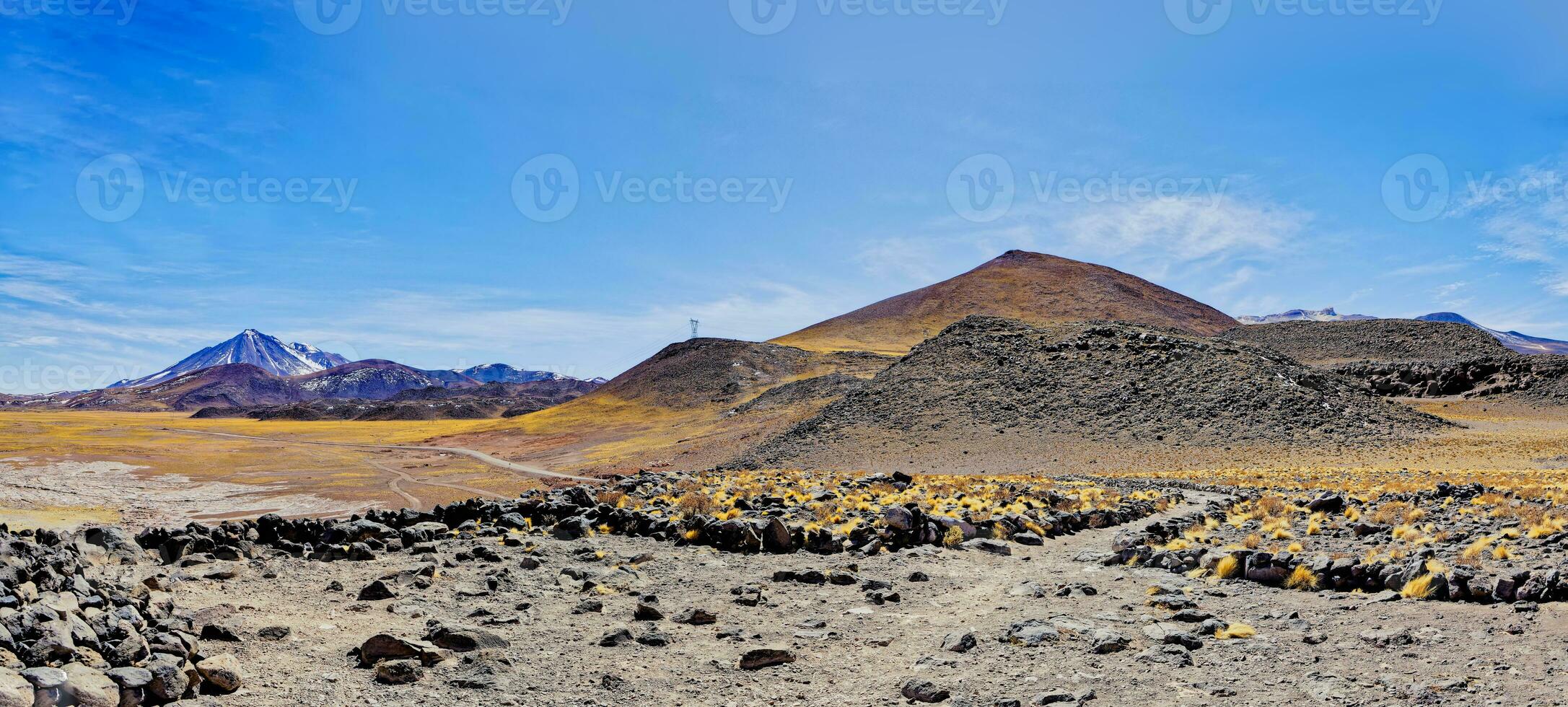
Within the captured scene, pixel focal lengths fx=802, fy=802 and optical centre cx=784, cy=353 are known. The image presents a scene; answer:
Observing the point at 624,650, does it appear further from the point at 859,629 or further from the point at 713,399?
the point at 713,399

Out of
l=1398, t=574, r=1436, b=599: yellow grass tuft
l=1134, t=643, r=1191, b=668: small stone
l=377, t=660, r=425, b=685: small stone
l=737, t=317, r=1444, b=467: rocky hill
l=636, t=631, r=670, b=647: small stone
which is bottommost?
l=636, t=631, r=670, b=647: small stone

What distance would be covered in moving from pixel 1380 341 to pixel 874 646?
98.0 m

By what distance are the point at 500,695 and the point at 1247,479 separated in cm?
2624

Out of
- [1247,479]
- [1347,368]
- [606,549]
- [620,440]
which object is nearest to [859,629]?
[606,549]

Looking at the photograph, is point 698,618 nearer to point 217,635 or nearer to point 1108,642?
point 1108,642

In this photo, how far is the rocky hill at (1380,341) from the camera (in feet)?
259

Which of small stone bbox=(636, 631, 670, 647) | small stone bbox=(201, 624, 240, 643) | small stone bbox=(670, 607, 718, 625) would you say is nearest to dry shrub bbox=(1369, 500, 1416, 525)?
small stone bbox=(670, 607, 718, 625)

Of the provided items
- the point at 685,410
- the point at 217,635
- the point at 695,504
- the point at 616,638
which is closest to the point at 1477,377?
the point at 685,410

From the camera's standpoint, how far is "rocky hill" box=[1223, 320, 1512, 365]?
259 feet

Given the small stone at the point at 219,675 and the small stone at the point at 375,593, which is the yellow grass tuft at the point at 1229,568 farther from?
the small stone at the point at 219,675

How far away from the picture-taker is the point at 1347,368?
71875 millimetres

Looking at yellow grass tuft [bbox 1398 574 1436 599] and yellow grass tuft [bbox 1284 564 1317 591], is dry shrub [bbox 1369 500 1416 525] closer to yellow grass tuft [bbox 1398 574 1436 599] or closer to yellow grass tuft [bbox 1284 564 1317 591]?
yellow grass tuft [bbox 1284 564 1317 591]

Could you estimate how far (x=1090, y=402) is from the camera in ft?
140

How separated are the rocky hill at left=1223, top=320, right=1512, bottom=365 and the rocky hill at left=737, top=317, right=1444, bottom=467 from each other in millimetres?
39837
